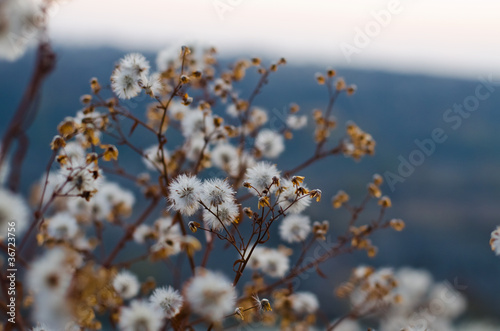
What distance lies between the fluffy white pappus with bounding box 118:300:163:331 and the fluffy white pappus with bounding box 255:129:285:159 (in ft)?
2.47

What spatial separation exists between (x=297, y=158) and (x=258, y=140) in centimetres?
437

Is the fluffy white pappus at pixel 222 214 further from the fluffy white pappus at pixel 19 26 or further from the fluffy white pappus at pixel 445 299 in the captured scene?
the fluffy white pappus at pixel 445 299

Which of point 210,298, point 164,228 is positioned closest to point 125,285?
point 164,228

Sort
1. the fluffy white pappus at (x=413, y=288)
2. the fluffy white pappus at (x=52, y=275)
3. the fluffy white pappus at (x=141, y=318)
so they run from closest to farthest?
1. the fluffy white pappus at (x=52, y=275)
2. the fluffy white pappus at (x=141, y=318)
3. the fluffy white pappus at (x=413, y=288)

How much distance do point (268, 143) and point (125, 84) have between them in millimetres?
596

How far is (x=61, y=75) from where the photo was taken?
6199 mm

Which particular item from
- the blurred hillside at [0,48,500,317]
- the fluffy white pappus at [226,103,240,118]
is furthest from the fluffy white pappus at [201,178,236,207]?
the blurred hillside at [0,48,500,317]

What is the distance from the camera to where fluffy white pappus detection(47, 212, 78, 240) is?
1.18m

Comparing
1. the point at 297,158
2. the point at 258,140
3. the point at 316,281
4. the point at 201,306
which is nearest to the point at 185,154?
the point at 258,140

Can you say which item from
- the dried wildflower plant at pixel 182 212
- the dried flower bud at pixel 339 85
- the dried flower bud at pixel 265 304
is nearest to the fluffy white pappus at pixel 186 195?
the dried wildflower plant at pixel 182 212

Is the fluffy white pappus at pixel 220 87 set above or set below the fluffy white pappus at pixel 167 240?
above

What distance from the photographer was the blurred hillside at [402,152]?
5402mm

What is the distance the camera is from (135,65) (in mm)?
944

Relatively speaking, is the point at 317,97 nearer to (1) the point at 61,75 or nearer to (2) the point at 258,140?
(1) the point at 61,75
